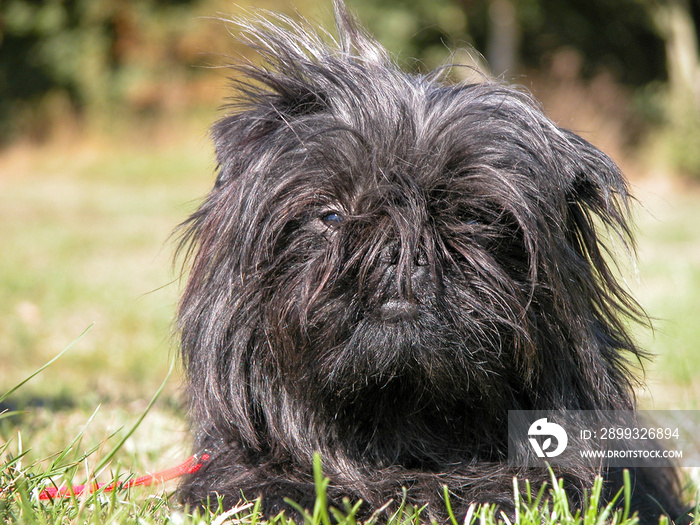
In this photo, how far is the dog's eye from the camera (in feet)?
6.87

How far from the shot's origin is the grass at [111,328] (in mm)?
2189

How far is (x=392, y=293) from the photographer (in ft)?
6.23

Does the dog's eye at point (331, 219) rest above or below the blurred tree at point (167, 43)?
below

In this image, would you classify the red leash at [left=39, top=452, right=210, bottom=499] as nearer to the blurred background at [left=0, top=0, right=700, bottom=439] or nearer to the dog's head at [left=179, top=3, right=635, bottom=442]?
the dog's head at [left=179, top=3, right=635, bottom=442]

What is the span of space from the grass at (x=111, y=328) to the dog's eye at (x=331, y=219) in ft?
2.42

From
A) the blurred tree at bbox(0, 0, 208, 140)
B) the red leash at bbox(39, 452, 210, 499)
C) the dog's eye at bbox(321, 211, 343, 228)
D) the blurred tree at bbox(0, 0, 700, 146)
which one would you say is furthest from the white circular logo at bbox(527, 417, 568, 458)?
the blurred tree at bbox(0, 0, 208, 140)

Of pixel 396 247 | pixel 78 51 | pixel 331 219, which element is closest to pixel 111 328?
pixel 331 219

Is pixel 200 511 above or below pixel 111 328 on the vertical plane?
below

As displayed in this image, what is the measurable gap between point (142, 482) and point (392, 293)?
1.20 metres

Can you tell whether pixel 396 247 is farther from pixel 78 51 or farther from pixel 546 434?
pixel 78 51

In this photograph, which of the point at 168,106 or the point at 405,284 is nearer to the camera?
the point at 405,284

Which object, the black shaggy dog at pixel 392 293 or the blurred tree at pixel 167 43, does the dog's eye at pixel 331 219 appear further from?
the blurred tree at pixel 167 43

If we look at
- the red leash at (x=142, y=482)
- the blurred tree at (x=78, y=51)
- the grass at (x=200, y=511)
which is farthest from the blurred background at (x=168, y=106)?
the grass at (x=200, y=511)

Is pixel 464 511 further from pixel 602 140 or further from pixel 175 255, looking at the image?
pixel 602 140
